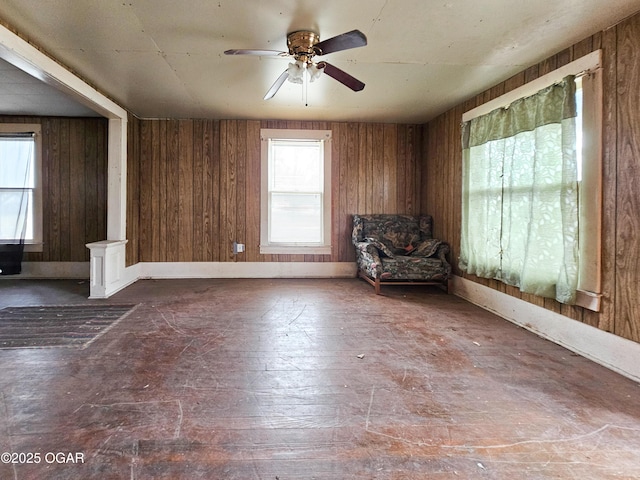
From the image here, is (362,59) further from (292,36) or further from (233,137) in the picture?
(233,137)

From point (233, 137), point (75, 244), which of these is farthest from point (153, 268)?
point (233, 137)

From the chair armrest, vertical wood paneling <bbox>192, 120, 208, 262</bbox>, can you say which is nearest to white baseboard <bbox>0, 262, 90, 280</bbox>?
vertical wood paneling <bbox>192, 120, 208, 262</bbox>

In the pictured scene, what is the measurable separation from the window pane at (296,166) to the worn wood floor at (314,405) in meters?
2.67

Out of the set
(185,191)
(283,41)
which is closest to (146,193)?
(185,191)

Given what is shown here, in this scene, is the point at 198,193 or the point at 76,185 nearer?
the point at 76,185

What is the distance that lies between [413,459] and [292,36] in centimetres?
283

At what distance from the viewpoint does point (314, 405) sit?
1702mm

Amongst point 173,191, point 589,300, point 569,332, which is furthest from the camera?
point 173,191

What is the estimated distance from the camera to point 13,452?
4.40 ft

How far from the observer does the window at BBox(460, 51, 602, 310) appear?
237 cm

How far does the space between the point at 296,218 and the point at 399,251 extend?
A: 168 cm

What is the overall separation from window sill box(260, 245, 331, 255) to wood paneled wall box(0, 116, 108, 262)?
8.52 feet

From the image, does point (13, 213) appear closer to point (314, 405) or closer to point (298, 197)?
point (298, 197)

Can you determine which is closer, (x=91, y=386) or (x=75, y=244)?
(x=91, y=386)
